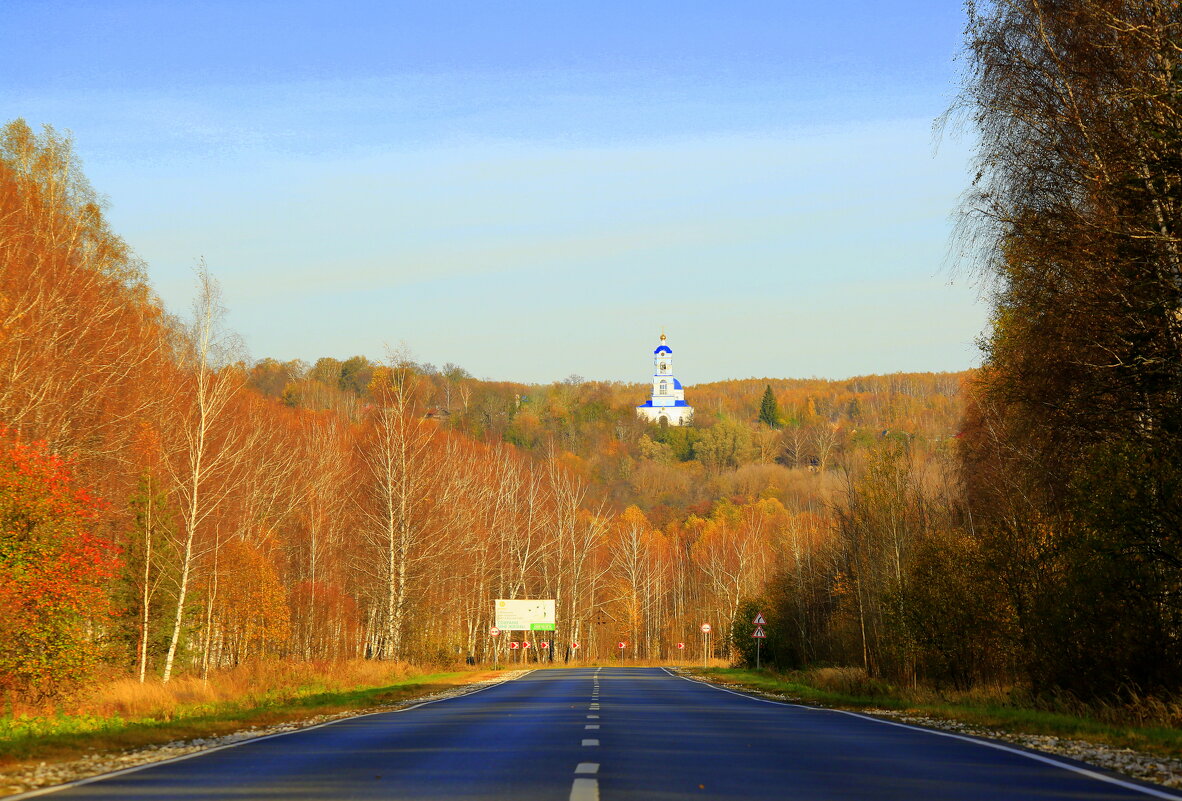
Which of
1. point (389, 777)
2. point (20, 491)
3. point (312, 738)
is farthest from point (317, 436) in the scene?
point (389, 777)

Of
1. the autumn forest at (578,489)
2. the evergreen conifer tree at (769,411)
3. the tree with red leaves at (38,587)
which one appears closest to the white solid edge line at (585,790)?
the autumn forest at (578,489)

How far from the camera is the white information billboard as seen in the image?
254 feet

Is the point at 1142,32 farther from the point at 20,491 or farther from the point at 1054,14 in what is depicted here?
the point at 20,491

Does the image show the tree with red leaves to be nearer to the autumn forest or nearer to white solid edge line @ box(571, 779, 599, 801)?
the autumn forest

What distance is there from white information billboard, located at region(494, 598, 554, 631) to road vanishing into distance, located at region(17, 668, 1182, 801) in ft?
199

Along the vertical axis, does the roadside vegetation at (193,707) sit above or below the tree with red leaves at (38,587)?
below

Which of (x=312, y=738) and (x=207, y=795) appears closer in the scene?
(x=207, y=795)

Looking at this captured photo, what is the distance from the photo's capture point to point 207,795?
8.83 metres

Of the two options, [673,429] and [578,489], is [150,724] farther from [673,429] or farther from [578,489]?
[673,429]

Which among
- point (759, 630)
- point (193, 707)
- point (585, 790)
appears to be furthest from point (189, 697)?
point (759, 630)

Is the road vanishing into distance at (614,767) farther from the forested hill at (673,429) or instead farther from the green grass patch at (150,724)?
the forested hill at (673,429)

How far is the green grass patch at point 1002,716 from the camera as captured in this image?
13.0 metres

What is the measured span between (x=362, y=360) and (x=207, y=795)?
417 feet

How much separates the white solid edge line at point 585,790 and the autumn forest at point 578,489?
33.3 feet
